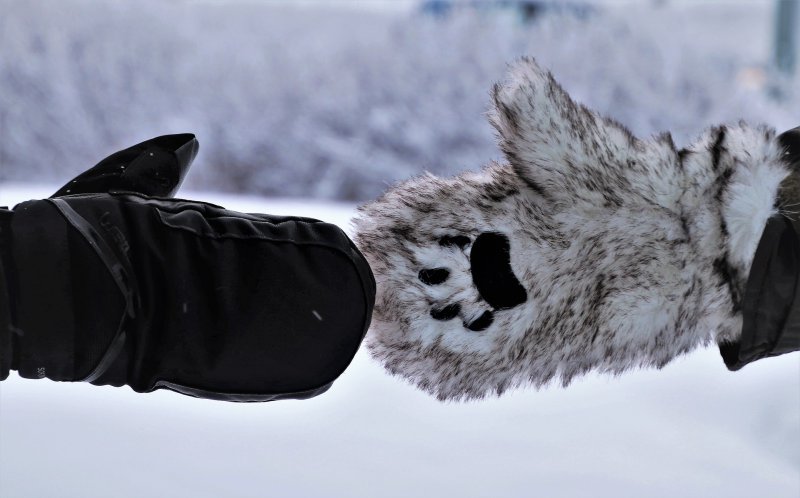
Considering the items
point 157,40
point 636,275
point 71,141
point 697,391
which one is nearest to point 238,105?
point 157,40

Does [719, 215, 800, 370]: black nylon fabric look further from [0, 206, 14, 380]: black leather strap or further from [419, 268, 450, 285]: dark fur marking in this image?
[0, 206, 14, 380]: black leather strap

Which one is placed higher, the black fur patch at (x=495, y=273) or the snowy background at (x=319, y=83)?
the snowy background at (x=319, y=83)

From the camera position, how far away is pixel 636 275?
2.07 ft

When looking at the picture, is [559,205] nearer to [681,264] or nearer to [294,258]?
[681,264]

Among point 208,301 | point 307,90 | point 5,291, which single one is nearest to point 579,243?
point 208,301

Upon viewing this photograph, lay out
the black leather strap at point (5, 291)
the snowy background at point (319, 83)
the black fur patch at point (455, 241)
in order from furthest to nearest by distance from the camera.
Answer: the snowy background at point (319, 83)
the black fur patch at point (455, 241)
the black leather strap at point (5, 291)

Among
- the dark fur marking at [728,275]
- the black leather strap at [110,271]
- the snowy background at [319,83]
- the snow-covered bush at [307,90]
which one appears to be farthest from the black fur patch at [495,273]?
the snow-covered bush at [307,90]

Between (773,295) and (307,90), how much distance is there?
1.63 metres

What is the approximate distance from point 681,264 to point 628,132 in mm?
112

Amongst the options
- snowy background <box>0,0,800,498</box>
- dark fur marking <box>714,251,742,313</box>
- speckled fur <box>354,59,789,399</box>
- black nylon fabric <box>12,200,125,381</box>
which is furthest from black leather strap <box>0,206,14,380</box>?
snowy background <box>0,0,800,498</box>

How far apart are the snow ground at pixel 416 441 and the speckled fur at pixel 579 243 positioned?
147mm

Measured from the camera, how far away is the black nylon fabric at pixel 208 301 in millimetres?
592

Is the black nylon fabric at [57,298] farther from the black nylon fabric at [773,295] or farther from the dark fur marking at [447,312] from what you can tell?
the black nylon fabric at [773,295]

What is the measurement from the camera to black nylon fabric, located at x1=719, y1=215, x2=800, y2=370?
611 mm
